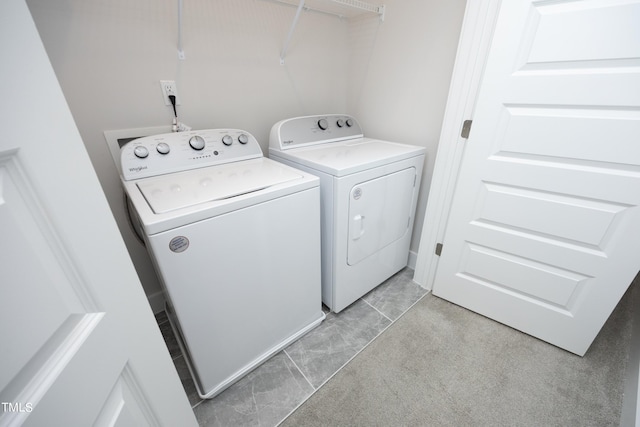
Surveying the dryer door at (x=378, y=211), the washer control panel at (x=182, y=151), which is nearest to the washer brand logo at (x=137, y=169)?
the washer control panel at (x=182, y=151)

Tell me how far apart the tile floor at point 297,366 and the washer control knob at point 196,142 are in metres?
1.17

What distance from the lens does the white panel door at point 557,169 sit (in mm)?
1019

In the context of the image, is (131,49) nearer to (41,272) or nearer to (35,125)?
(35,125)

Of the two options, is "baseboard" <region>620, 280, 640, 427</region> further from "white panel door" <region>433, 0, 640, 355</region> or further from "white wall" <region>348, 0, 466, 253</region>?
"white wall" <region>348, 0, 466, 253</region>

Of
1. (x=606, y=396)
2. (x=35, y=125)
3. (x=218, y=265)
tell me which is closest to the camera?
(x=35, y=125)

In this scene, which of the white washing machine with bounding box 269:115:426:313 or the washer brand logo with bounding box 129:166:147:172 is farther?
the white washing machine with bounding box 269:115:426:313

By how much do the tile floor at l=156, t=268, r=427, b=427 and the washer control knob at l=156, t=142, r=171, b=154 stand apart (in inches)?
44.3

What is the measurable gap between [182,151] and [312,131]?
823 mm

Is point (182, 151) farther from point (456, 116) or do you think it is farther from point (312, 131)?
point (456, 116)

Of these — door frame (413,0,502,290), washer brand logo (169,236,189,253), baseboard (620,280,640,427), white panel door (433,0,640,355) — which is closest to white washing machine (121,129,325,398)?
washer brand logo (169,236,189,253)

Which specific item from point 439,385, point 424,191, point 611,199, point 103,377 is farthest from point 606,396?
point 103,377

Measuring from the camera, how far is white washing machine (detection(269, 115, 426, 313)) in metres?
1.35

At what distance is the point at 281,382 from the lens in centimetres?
132

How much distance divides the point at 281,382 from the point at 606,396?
1.56m
